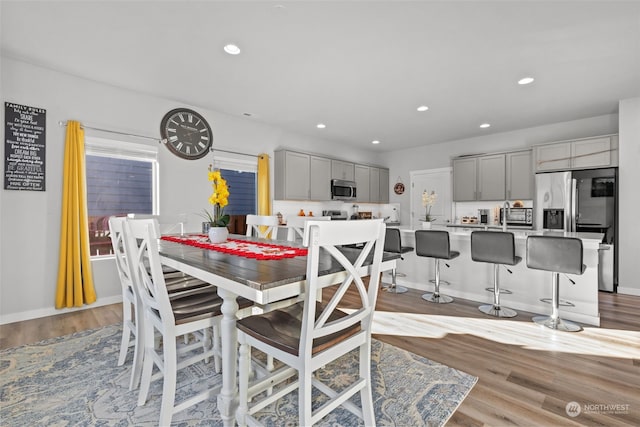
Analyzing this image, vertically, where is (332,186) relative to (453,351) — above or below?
above

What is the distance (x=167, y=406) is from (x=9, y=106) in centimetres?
341

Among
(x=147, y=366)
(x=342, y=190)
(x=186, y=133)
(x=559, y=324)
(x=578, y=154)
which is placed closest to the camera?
(x=147, y=366)

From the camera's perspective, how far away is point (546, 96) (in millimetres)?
3736

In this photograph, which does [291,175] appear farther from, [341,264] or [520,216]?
[520,216]

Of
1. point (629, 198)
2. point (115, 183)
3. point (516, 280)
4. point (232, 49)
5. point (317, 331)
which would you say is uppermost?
point (232, 49)

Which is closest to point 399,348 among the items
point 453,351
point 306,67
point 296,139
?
point 453,351

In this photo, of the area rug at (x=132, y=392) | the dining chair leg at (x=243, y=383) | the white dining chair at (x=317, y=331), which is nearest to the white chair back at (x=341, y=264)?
the white dining chair at (x=317, y=331)

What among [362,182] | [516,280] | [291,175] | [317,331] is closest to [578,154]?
[516,280]

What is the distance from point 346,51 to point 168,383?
2.86 m

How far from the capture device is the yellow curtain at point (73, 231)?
3.12m

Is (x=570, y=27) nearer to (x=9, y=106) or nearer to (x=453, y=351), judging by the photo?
(x=453, y=351)

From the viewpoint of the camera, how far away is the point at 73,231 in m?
3.16

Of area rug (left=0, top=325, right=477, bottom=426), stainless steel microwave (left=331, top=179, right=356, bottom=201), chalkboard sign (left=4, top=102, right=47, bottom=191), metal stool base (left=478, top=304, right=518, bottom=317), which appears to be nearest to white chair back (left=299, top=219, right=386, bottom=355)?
area rug (left=0, top=325, right=477, bottom=426)

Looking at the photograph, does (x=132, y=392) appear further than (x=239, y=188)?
No
